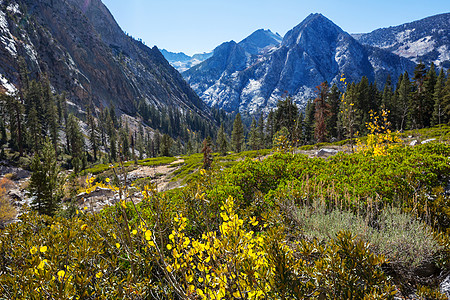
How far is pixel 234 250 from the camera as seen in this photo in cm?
207

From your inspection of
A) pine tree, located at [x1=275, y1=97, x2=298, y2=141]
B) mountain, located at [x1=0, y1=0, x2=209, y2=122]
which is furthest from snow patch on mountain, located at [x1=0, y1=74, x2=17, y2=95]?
pine tree, located at [x1=275, y1=97, x2=298, y2=141]

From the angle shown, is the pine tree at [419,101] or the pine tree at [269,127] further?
the pine tree at [269,127]

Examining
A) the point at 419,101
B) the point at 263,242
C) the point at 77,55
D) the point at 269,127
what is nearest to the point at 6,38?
the point at 77,55

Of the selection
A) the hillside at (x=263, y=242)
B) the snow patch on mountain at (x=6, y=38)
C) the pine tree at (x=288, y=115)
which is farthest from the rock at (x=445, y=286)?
the snow patch on mountain at (x=6, y=38)

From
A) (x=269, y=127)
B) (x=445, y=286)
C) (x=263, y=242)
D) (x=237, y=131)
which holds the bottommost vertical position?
(x=445, y=286)

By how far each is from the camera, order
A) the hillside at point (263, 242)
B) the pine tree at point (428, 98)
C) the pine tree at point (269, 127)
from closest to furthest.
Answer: the hillside at point (263, 242) → the pine tree at point (428, 98) → the pine tree at point (269, 127)

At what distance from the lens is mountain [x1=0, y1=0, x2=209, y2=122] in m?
84.1

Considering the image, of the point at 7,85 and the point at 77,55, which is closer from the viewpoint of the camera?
the point at 7,85

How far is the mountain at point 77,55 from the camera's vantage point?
276 feet

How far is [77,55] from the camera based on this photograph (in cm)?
11488

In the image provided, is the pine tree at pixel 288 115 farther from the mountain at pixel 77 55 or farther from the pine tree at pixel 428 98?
the mountain at pixel 77 55

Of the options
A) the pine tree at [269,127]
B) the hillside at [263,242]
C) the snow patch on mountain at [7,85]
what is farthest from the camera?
the snow patch on mountain at [7,85]

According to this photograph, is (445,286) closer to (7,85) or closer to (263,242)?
(263,242)

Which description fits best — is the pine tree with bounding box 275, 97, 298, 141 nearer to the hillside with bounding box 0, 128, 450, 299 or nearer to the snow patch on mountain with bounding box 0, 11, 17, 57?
the hillside with bounding box 0, 128, 450, 299
